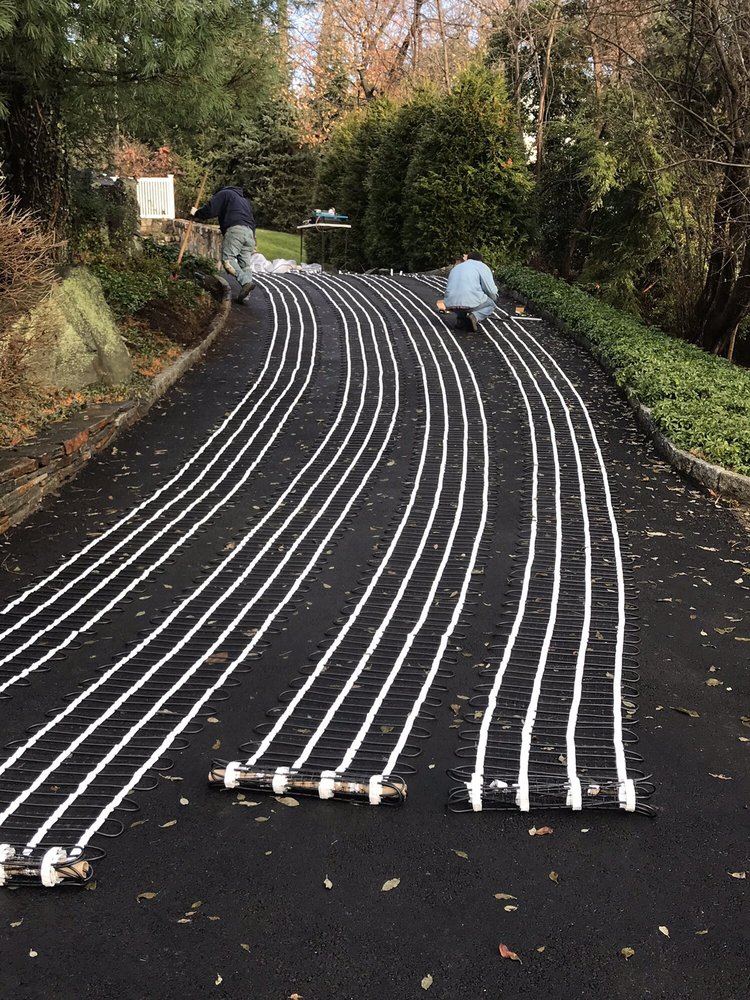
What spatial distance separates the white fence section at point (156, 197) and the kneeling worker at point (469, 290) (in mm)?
11604

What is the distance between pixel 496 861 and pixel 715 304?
9661 mm

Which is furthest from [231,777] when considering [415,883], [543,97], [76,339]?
[543,97]

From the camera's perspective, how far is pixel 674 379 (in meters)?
8.11

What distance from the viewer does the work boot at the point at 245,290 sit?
38.4ft

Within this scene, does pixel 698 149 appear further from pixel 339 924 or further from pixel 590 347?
pixel 339 924

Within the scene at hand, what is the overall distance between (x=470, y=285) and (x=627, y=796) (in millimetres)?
8529

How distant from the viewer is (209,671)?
385 cm

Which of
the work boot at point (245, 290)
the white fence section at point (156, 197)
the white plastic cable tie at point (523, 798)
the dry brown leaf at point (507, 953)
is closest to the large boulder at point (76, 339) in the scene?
the work boot at point (245, 290)

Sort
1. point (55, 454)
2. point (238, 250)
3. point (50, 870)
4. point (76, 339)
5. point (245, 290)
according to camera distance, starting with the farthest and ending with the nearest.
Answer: point (245, 290) < point (238, 250) < point (76, 339) < point (55, 454) < point (50, 870)

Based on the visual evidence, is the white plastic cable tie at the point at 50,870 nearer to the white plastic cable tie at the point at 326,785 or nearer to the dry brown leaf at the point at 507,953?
the white plastic cable tie at the point at 326,785

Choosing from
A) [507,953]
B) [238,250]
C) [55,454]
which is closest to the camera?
[507,953]

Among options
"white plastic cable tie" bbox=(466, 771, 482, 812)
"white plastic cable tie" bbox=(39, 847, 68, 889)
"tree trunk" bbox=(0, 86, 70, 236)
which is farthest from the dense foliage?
"white plastic cable tie" bbox=(39, 847, 68, 889)

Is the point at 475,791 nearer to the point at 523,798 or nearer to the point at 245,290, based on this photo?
the point at 523,798

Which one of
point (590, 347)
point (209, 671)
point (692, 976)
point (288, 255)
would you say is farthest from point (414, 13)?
point (692, 976)
